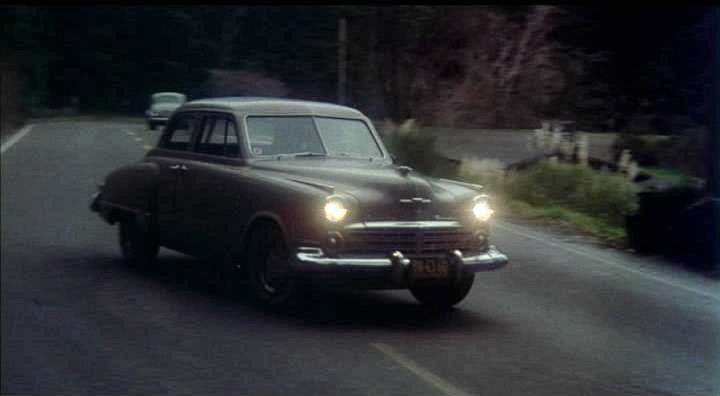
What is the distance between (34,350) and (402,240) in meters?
2.58

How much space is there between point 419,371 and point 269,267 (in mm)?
1997

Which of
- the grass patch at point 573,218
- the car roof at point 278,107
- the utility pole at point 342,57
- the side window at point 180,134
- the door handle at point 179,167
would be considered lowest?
the grass patch at point 573,218

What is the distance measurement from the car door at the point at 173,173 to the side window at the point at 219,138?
16cm

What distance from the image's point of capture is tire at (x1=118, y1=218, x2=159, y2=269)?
33.0ft

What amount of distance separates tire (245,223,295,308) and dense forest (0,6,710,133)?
7.32m

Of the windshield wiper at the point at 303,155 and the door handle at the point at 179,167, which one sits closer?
the windshield wiper at the point at 303,155

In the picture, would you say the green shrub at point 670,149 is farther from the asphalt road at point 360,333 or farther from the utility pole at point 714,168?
the asphalt road at point 360,333

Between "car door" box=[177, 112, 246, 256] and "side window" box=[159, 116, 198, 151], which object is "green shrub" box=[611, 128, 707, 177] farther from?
"car door" box=[177, 112, 246, 256]

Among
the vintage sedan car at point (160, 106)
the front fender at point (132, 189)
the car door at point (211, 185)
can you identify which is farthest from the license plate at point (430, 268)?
the vintage sedan car at point (160, 106)

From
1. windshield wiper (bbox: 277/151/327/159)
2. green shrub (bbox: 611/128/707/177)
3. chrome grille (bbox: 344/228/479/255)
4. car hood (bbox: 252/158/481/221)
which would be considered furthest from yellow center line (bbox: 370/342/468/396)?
green shrub (bbox: 611/128/707/177)

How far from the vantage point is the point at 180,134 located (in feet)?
32.4

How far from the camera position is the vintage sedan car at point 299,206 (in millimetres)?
7727

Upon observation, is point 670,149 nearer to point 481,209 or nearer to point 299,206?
point 481,209

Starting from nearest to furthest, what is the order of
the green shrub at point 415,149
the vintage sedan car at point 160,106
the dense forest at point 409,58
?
Result: the green shrub at point 415,149 → the dense forest at point 409,58 → the vintage sedan car at point 160,106
